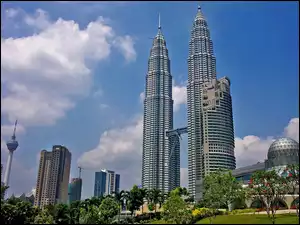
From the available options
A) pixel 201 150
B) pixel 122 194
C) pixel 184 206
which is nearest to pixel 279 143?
pixel 122 194

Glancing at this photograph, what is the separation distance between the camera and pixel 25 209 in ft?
272

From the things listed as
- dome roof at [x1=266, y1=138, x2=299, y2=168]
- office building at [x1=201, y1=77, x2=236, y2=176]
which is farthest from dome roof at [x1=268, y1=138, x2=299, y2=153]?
office building at [x1=201, y1=77, x2=236, y2=176]

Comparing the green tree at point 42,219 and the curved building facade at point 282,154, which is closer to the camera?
the green tree at point 42,219

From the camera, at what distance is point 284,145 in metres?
119

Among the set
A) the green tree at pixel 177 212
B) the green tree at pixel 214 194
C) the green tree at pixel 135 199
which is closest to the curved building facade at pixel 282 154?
the green tree at pixel 214 194

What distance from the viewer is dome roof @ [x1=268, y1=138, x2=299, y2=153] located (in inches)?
4638

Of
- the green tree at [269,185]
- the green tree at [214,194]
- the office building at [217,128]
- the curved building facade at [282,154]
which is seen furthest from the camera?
the office building at [217,128]

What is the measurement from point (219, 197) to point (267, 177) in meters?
12.1

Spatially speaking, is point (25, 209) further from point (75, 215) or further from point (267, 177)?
point (267, 177)

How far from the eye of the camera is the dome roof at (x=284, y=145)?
117812 mm

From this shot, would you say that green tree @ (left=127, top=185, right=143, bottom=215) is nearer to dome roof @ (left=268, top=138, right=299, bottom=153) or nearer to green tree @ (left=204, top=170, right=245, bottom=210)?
green tree @ (left=204, top=170, right=245, bottom=210)

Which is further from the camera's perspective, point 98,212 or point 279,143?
point 279,143

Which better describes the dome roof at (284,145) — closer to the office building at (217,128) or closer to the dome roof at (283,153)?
the dome roof at (283,153)

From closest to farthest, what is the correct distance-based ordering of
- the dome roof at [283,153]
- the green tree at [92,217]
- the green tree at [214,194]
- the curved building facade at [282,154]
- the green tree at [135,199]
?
the green tree at [214,194] < the green tree at [92,217] < the green tree at [135,199] < the curved building facade at [282,154] < the dome roof at [283,153]
